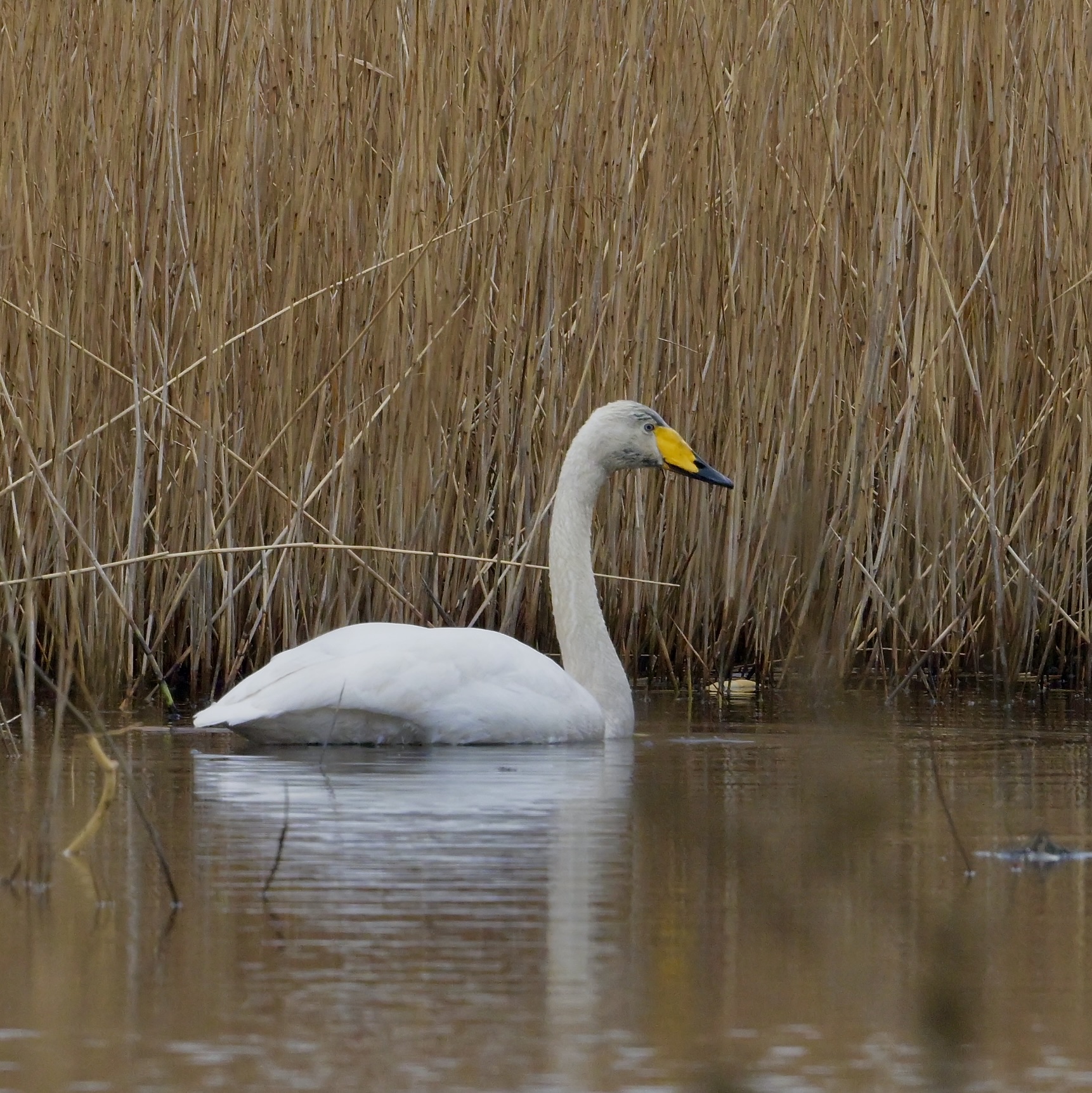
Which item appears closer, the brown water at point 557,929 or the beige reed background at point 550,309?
the brown water at point 557,929

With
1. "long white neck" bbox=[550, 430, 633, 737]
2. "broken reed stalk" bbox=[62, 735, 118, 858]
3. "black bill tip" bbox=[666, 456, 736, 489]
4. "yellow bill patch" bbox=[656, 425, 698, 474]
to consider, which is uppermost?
"yellow bill patch" bbox=[656, 425, 698, 474]

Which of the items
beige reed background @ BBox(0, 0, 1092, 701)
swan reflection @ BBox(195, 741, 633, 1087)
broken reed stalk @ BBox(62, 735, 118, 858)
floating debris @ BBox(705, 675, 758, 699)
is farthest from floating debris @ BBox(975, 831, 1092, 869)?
floating debris @ BBox(705, 675, 758, 699)

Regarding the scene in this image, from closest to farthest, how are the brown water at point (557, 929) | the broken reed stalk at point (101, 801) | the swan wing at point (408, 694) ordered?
the brown water at point (557, 929), the broken reed stalk at point (101, 801), the swan wing at point (408, 694)

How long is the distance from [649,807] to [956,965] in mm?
1707

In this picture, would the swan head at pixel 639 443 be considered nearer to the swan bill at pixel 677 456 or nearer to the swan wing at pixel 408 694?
the swan bill at pixel 677 456

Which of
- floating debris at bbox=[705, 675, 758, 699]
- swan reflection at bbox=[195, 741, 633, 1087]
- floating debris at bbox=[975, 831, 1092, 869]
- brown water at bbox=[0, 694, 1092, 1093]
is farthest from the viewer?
floating debris at bbox=[705, 675, 758, 699]

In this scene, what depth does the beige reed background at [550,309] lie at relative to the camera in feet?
22.6

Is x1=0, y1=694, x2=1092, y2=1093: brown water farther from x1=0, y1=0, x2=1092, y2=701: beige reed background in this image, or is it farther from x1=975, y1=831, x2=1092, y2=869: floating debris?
x1=0, y1=0, x2=1092, y2=701: beige reed background

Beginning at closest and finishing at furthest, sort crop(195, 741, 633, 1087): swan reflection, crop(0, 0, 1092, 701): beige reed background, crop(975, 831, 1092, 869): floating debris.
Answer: crop(195, 741, 633, 1087): swan reflection < crop(975, 831, 1092, 869): floating debris < crop(0, 0, 1092, 701): beige reed background

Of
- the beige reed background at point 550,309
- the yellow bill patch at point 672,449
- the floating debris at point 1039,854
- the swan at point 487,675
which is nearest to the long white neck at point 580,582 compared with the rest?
the swan at point 487,675

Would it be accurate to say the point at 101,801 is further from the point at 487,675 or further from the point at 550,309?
the point at 550,309

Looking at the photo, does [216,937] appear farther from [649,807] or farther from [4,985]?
[649,807]

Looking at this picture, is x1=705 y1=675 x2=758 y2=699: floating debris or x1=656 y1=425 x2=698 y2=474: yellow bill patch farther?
x1=705 y1=675 x2=758 y2=699: floating debris

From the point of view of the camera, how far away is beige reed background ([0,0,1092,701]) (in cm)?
688
